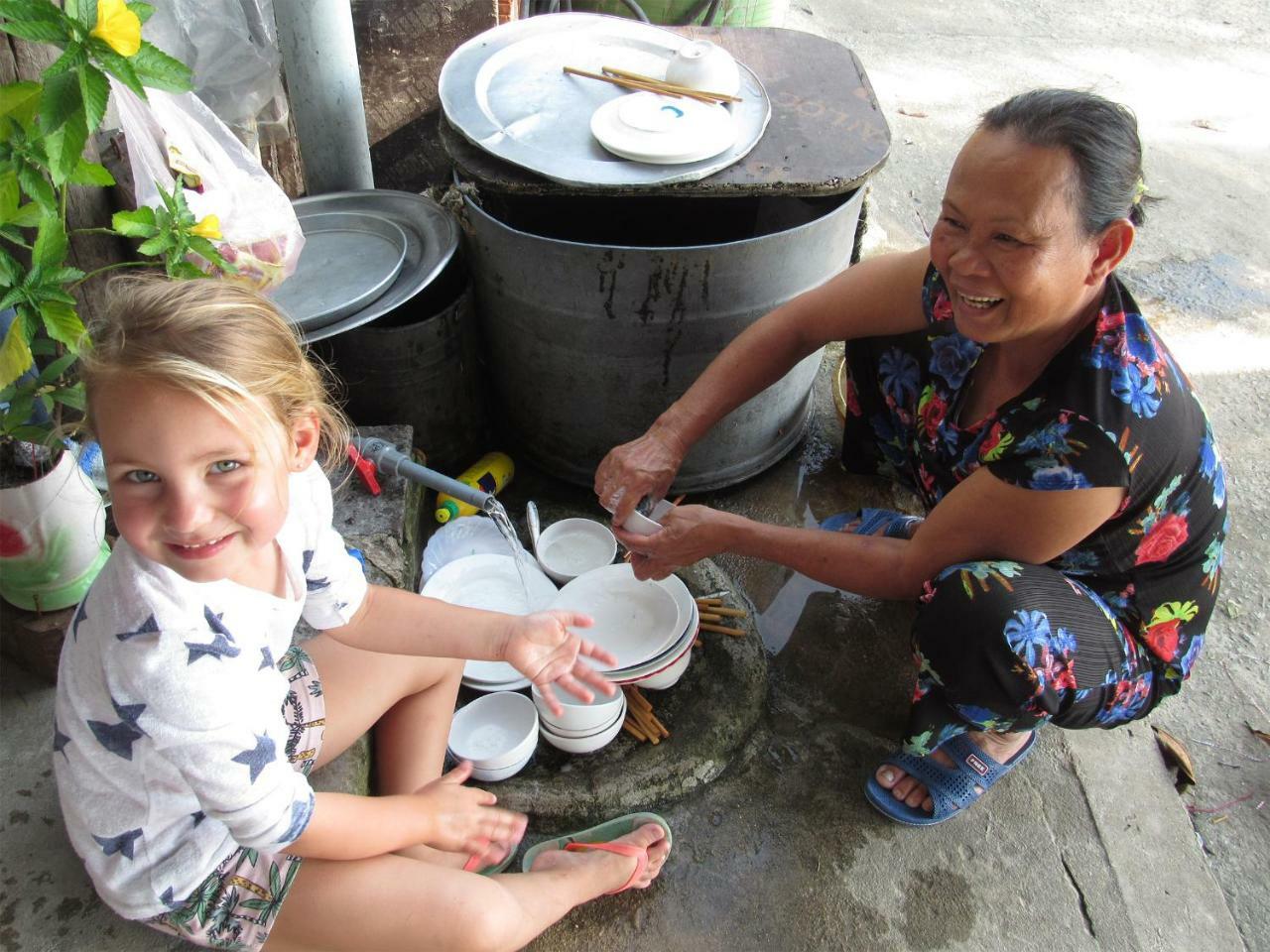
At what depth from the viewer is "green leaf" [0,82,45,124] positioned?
135 cm

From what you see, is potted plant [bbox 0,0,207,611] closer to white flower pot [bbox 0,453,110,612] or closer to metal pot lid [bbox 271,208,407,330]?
white flower pot [bbox 0,453,110,612]

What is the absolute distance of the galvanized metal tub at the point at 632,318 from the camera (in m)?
2.12

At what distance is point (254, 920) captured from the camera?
4.35 feet

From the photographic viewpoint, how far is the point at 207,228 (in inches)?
Result: 67.8

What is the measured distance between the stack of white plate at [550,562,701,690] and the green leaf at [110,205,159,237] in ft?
3.66

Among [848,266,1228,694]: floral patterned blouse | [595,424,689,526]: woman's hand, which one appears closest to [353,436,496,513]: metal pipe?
[595,424,689,526]: woman's hand

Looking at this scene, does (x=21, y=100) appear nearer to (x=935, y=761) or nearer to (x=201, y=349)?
(x=201, y=349)

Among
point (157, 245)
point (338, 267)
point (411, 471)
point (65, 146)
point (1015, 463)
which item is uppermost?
point (65, 146)

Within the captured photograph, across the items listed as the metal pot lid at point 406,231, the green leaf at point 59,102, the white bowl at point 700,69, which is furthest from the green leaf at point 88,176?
the white bowl at point 700,69

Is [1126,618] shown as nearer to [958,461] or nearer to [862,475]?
[958,461]

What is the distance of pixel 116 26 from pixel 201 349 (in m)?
0.52

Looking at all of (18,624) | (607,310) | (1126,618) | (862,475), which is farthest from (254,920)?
(862,475)

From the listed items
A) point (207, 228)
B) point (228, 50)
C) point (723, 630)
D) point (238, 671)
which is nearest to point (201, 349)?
point (238, 671)

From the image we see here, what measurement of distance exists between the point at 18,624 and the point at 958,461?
1.84 metres
